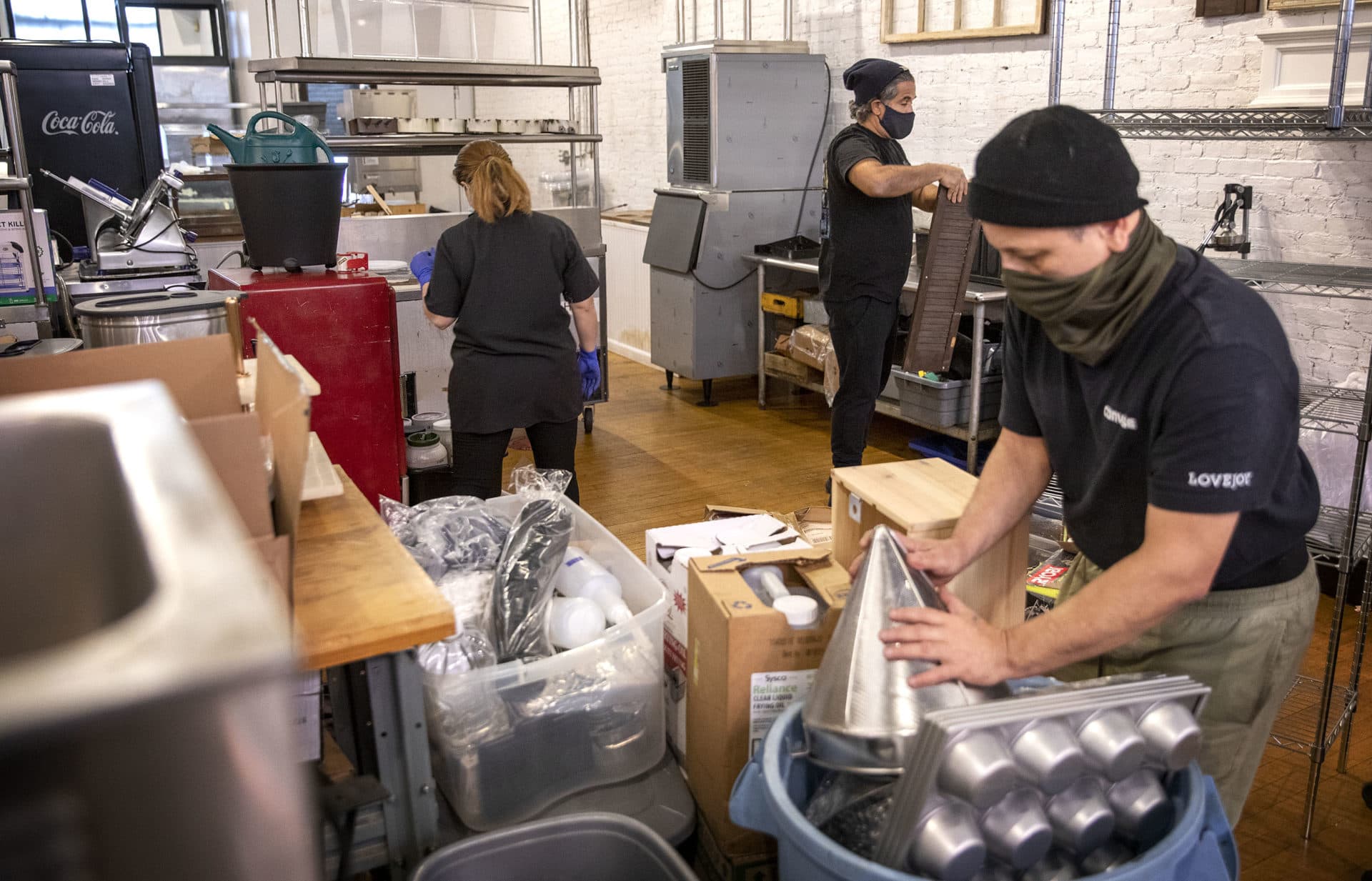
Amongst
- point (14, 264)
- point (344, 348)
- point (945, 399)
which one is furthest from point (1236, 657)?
point (14, 264)

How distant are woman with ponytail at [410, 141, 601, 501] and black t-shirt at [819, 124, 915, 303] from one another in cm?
110

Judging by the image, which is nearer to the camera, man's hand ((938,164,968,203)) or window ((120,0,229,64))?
man's hand ((938,164,968,203))

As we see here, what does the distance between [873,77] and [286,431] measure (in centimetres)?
304

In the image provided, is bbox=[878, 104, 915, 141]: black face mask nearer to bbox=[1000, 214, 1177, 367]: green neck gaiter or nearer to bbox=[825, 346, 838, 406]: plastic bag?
bbox=[825, 346, 838, 406]: plastic bag

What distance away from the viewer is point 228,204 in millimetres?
7695

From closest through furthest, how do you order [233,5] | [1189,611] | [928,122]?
[1189,611] → [928,122] → [233,5]

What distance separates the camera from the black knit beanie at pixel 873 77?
3914mm

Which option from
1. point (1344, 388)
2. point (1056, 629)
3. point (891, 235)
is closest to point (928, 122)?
point (891, 235)

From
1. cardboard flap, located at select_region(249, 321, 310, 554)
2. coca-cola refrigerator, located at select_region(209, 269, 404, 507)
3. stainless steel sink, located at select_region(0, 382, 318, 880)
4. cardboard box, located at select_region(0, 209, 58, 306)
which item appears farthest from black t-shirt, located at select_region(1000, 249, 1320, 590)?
cardboard box, located at select_region(0, 209, 58, 306)

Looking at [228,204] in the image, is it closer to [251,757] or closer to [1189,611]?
[1189,611]

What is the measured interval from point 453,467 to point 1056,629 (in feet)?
7.77

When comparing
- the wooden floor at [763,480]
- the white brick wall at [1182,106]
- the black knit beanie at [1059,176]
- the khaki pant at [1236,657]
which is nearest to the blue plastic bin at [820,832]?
the khaki pant at [1236,657]

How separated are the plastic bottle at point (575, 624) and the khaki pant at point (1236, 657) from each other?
825mm

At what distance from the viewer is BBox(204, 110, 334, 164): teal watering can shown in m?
3.29
